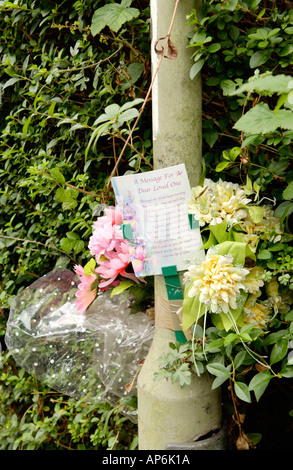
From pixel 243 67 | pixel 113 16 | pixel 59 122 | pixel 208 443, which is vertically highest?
pixel 113 16

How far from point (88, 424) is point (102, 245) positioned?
0.89m

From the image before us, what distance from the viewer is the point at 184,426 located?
129 cm

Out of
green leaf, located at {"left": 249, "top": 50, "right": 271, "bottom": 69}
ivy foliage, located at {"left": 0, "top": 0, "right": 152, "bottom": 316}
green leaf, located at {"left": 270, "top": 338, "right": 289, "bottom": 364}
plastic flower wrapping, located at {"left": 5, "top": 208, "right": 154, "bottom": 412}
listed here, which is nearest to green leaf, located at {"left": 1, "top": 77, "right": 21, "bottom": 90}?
ivy foliage, located at {"left": 0, "top": 0, "right": 152, "bottom": 316}

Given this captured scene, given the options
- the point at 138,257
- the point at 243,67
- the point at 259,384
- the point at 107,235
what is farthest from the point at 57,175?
the point at 259,384

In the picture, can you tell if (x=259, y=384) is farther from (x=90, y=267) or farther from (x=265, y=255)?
(x=90, y=267)

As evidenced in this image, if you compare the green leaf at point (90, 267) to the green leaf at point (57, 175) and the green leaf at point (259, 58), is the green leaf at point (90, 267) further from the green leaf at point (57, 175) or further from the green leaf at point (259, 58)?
the green leaf at point (259, 58)

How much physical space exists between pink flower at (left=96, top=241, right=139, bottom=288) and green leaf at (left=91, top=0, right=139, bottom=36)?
68 cm

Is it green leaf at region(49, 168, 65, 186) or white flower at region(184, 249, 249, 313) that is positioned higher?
green leaf at region(49, 168, 65, 186)

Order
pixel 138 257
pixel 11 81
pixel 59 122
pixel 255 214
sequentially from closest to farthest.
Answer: pixel 255 214 → pixel 138 257 → pixel 59 122 → pixel 11 81

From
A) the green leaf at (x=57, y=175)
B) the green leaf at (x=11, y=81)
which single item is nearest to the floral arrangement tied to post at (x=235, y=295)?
the green leaf at (x=57, y=175)

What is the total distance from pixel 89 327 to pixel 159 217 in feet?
1.80

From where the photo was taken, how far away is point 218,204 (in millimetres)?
1263

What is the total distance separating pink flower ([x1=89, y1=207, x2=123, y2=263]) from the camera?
4.59 feet

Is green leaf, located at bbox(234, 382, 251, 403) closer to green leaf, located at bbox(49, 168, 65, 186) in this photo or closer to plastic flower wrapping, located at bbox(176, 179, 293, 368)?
plastic flower wrapping, located at bbox(176, 179, 293, 368)
